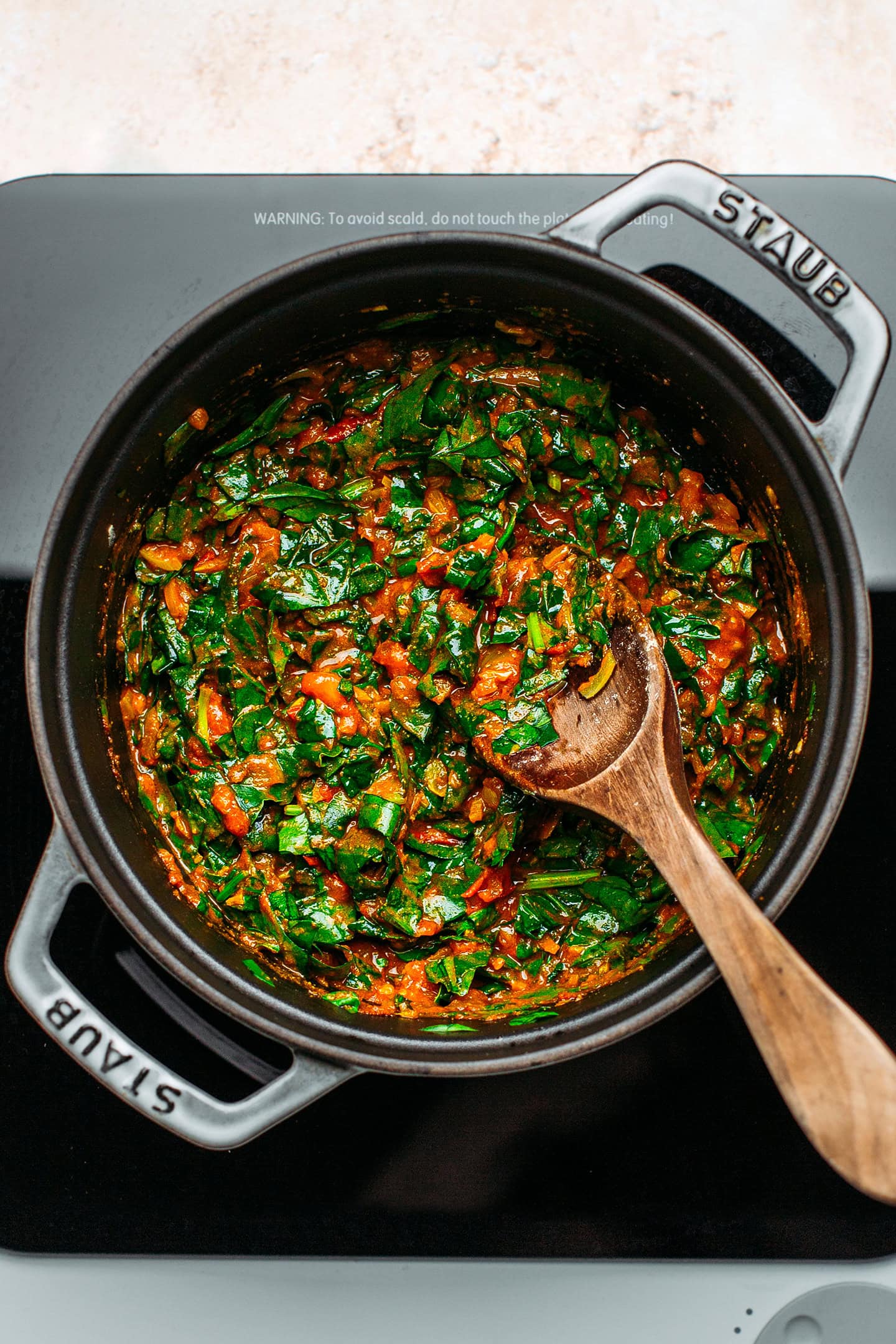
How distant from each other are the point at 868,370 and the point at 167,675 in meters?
1.72

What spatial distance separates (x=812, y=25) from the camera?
8.85 feet

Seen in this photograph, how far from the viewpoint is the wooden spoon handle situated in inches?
64.5

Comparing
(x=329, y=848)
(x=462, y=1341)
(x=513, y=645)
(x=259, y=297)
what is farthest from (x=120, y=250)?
(x=462, y=1341)

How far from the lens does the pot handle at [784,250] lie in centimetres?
189

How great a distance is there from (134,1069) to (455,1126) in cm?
93

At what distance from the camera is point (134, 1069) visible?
180 centimetres

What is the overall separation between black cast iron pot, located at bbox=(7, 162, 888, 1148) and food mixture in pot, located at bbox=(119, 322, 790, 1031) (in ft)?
0.51

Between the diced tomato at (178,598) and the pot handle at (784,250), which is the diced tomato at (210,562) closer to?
the diced tomato at (178,598)

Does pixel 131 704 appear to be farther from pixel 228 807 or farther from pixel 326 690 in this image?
pixel 326 690

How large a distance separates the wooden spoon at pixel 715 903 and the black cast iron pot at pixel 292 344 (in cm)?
11

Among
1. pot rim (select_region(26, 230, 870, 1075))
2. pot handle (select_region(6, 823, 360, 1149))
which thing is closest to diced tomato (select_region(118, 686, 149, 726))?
pot rim (select_region(26, 230, 870, 1075))

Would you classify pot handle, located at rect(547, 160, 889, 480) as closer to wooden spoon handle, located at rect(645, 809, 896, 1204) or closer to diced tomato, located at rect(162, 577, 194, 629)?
wooden spoon handle, located at rect(645, 809, 896, 1204)

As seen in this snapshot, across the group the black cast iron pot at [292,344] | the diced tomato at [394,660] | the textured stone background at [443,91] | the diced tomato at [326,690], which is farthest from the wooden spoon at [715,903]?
the textured stone background at [443,91]

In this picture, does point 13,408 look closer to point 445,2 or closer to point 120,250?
point 120,250
